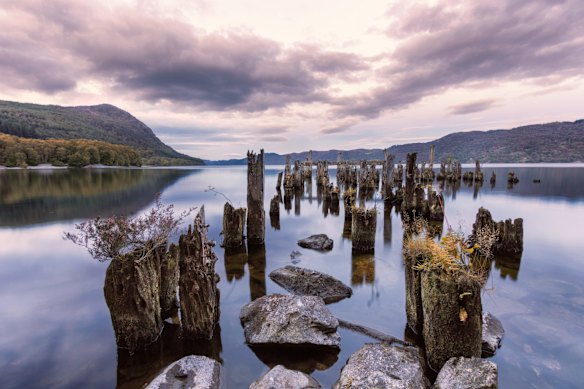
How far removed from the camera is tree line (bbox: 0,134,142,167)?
9656 centimetres

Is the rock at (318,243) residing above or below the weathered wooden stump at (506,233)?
below

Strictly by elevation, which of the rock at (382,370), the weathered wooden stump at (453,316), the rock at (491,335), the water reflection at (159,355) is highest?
the weathered wooden stump at (453,316)

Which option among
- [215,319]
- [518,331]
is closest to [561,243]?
[518,331]

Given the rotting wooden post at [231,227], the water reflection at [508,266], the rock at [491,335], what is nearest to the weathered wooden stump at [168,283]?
the rotting wooden post at [231,227]

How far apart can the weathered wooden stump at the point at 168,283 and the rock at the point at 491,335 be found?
7.70 metres

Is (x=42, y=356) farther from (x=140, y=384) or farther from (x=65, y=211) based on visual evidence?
(x=65, y=211)

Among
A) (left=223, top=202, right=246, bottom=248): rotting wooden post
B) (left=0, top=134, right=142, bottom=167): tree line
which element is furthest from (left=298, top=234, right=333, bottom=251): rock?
(left=0, top=134, right=142, bottom=167): tree line

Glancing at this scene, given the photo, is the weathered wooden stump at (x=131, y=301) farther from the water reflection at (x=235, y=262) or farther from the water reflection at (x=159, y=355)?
the water reflection at (x=235, y=262)

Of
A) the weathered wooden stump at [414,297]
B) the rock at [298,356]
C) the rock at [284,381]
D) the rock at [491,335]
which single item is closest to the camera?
the rock at [284,381]

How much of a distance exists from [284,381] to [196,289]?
114 inches

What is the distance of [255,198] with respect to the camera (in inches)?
560

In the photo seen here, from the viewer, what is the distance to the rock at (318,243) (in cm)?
1448

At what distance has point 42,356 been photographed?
6.21 m

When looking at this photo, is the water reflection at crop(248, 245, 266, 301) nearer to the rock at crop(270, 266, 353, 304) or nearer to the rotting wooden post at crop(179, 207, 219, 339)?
the rock at crop(270, 266, 353, 304)
